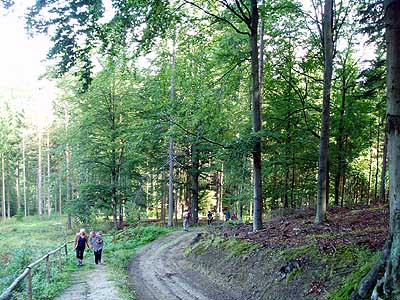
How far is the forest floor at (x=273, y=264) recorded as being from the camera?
27.0ft

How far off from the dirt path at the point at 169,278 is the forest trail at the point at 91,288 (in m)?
1.14

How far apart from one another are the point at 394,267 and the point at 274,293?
158 inches

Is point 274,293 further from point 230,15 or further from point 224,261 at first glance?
point 230,15

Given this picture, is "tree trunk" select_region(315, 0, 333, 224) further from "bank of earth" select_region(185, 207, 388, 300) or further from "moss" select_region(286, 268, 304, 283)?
"moss" select_region(286, 268, 304, 283)

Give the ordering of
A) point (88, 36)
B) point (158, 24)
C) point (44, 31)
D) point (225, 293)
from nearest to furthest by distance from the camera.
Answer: point (44, 31)
point (88, 36)
point (158, 24)
point (225, 293)

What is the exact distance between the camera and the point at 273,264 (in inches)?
394

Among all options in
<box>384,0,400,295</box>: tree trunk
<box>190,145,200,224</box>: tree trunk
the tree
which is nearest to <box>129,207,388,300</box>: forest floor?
the tree

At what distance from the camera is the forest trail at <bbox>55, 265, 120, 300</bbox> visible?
8.59 meters

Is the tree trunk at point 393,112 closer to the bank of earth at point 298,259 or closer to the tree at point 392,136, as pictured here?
the tree at point 392,136

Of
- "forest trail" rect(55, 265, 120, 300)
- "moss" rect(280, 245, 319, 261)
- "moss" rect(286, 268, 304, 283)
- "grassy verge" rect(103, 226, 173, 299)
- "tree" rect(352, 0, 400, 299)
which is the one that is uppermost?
"tree" rect(352, 0, 400, 299)

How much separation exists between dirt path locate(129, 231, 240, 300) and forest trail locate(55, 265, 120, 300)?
44.8 inches

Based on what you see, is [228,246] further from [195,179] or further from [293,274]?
[195,179]

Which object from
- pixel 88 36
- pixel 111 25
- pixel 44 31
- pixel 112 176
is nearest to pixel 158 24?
pixel 111 25

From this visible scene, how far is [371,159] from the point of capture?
98.5 feet
